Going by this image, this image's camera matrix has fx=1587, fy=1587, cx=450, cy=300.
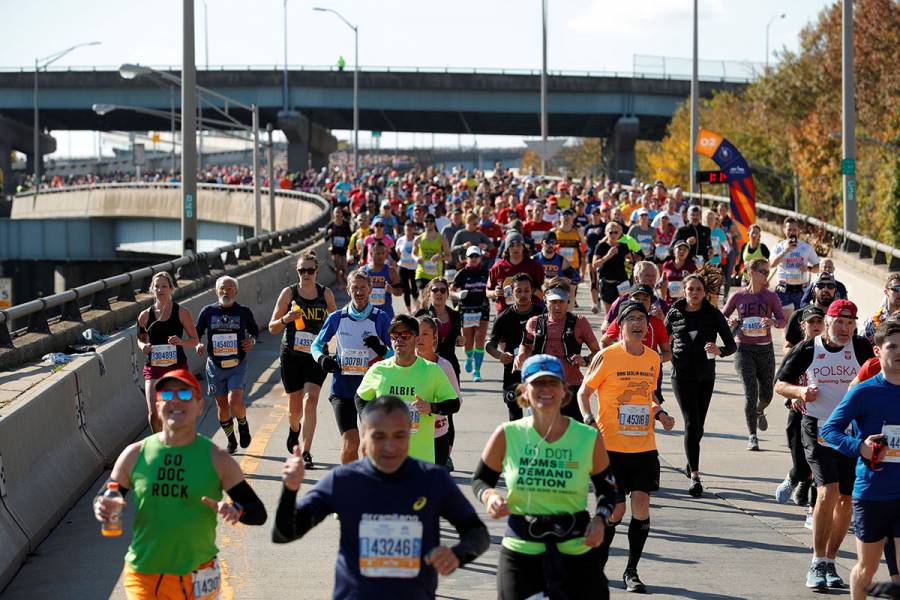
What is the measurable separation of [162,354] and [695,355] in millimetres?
4620

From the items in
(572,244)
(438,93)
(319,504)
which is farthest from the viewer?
(438,93)

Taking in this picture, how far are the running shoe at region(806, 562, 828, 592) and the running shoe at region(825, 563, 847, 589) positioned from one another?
1 cm

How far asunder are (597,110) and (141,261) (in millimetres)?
29205

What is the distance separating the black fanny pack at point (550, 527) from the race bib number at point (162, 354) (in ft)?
23.4

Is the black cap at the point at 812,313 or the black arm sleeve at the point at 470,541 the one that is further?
the black cap at the point at 812,313

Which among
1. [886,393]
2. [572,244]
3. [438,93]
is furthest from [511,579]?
[438,93]

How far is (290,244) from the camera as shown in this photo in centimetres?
4153

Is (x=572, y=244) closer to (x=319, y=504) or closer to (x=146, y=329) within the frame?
(x=146, y=329)

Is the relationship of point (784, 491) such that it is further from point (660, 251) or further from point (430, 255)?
point (660, 251)

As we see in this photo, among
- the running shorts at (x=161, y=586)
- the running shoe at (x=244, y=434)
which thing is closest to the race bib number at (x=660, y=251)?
the running shoe at (x=244, y=434)

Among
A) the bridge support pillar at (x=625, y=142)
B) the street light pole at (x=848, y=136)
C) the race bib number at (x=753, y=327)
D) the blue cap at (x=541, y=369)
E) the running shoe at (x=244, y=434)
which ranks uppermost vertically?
the bridge support pillar at (x=625, y=142)

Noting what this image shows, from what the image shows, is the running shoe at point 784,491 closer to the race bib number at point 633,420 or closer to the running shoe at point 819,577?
the running shoe at point 819,577

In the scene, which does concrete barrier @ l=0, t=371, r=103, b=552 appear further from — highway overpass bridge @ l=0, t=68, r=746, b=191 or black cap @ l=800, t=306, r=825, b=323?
highway overpass bridge @ l=0, t=68, r=746, b=191

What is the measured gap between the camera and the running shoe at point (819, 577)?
10.0m
